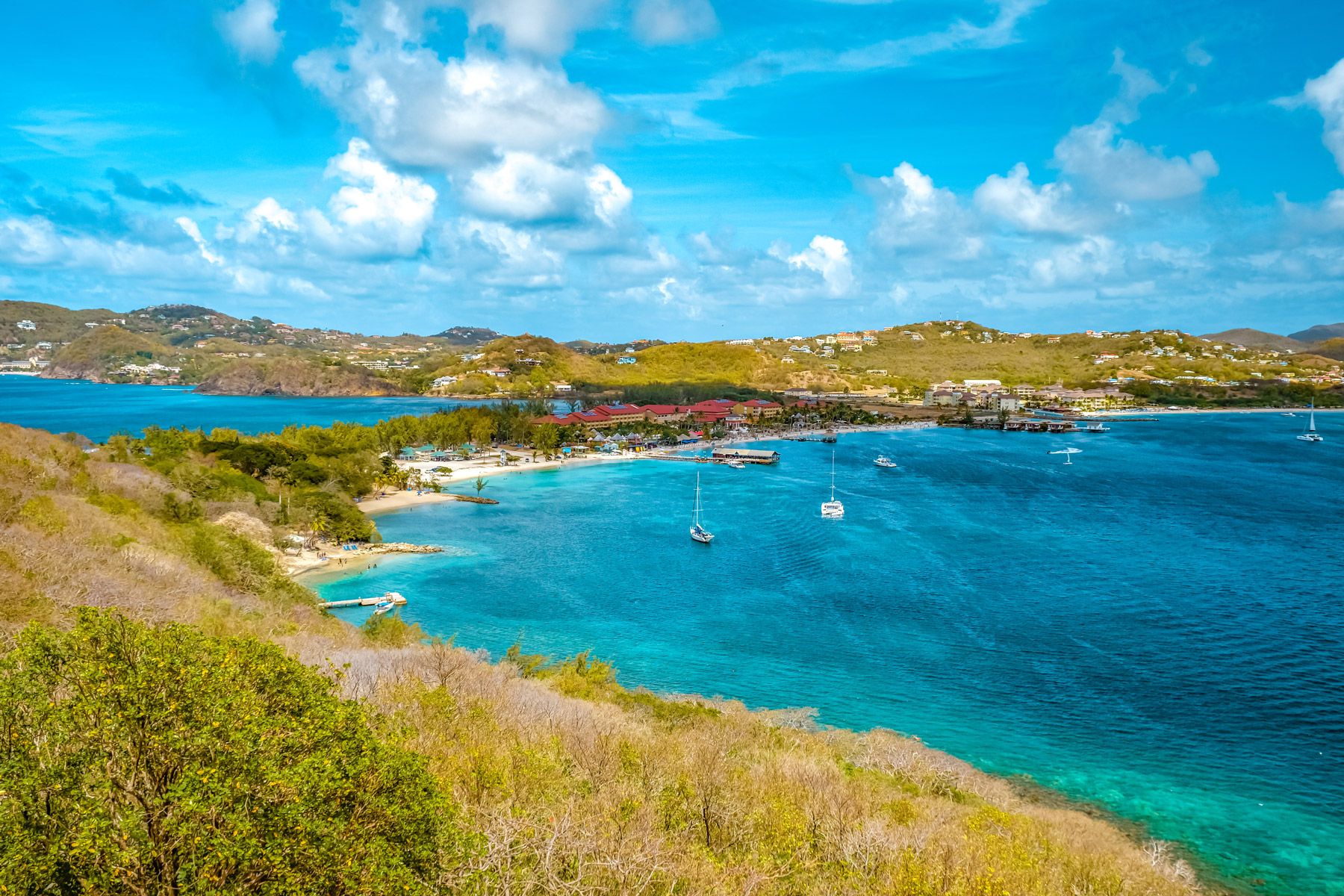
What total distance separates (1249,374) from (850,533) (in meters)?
158

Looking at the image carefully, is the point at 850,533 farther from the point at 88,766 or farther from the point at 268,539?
the point at 88,766

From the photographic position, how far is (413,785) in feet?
26.6

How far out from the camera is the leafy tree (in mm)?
6438

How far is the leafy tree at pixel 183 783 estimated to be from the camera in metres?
6.44

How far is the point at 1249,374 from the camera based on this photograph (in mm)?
164125

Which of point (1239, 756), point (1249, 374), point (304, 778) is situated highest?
point (1249, 374)

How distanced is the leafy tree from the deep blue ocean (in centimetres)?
1673

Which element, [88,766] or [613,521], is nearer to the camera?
[88,766]

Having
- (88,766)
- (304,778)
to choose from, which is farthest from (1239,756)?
(88,766)

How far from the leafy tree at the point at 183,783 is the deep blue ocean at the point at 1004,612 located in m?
16.7

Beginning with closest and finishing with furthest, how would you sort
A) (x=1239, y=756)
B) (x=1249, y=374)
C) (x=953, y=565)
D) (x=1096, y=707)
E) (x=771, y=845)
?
(x=771, y=845) < (x=1239, y=756) < (x=1096, y=707) < (x=953, y=565) < (x=1249, y=374)

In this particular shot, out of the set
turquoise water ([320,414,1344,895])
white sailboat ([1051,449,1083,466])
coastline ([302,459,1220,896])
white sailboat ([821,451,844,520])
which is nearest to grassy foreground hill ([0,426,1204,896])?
coastline ([302,459,1220,896])

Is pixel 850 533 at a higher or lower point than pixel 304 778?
lower

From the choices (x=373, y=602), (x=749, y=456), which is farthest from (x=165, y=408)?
(x=373, y=602)
